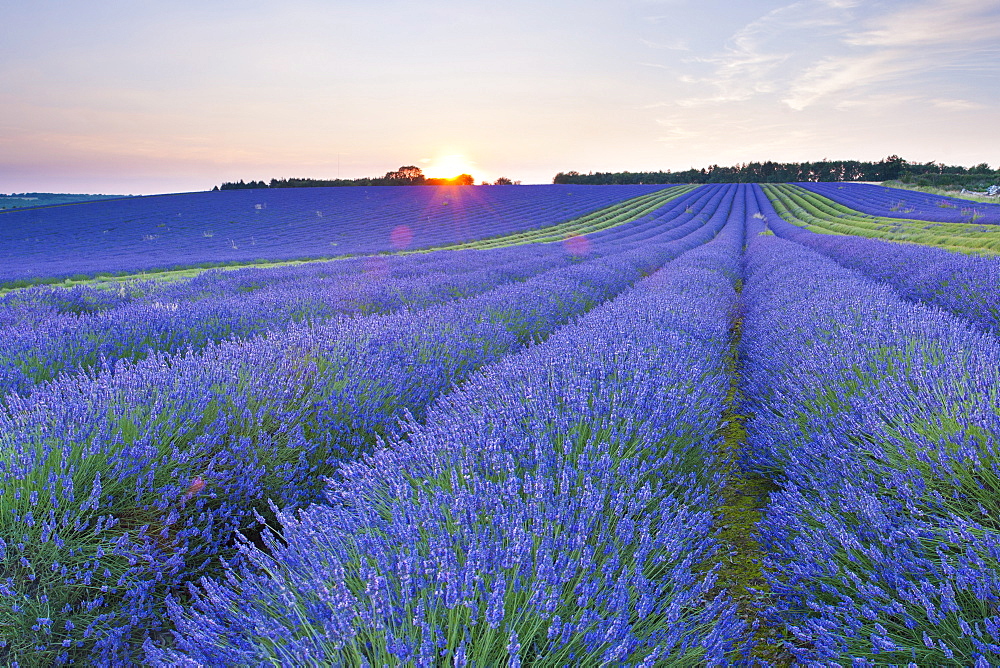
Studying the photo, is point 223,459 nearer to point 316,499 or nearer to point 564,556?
point 316,499

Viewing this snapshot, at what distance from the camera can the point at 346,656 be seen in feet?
3.18

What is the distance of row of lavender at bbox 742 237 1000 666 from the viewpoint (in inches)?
46.2

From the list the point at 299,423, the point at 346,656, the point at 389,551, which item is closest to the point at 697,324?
the point at 299,423

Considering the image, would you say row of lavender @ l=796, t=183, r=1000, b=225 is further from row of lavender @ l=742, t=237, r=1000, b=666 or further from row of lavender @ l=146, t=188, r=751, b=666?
row of lavender @ l=146, t=188, r=751, b=666

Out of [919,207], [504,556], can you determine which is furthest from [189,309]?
[919,207]

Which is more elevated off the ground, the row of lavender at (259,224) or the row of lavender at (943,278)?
the row of lavender at (259,224)

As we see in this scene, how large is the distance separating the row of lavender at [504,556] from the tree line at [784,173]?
198ft

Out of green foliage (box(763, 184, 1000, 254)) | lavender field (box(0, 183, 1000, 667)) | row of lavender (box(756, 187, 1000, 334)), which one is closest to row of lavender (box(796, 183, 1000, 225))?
green foliage (box(763, 184, 1000, 254))

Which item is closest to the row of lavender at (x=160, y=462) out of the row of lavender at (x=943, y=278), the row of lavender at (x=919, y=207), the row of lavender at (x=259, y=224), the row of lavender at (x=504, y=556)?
the row of lavender at (x=504, y=556)

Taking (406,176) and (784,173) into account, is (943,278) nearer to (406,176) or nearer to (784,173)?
(406,176)

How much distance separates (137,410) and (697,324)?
3508mm

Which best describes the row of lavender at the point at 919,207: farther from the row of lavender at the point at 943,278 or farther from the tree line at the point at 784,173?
the tree line at the point at 784,173

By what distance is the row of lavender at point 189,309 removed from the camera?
11.0 feet

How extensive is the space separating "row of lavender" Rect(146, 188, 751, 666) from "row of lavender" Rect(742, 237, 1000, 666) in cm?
28
